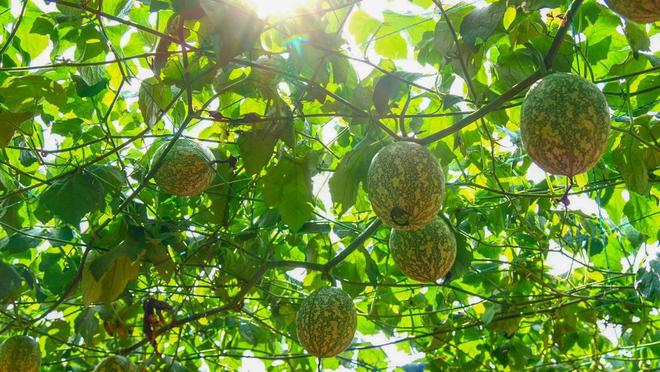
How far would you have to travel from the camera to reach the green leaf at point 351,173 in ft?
7.98

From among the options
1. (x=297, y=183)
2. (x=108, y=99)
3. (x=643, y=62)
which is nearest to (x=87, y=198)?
(x=297, y=183)

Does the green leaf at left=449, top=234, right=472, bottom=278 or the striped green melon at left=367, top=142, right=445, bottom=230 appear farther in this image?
the green leaf at left=449, top=234, right=472, bottom=278

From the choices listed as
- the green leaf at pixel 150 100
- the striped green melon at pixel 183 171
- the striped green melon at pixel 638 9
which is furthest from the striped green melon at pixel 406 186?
the green leaf at pixel 150 100

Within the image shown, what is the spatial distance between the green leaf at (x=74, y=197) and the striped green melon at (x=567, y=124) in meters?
1.57

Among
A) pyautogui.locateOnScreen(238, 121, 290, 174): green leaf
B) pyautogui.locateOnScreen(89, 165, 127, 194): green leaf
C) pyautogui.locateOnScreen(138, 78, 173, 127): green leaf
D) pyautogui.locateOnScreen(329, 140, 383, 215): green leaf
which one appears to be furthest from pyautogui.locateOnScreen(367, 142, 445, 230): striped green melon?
pyautogui.locateOnScreen(89, 165, 127, 194): green leaf

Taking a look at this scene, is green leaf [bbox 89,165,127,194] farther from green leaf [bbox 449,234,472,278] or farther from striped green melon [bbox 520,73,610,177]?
striped green melon [bbox 520,73,610,177]

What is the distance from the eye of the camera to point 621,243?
13.0 feet

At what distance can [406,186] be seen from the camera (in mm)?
2059

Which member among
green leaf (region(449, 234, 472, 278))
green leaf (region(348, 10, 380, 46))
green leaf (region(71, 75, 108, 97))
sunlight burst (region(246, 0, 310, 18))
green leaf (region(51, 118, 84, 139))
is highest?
green leaf (region(348, 10, 380, 46))

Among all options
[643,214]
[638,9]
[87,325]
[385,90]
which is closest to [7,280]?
[87,325]

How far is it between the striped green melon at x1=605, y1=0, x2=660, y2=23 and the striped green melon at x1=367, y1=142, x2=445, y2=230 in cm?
69

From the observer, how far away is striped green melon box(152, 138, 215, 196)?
270cm

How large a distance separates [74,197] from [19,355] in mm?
1127

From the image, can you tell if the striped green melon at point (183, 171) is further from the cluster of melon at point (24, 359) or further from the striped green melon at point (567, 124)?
the striped green melon at point (567, 124)
